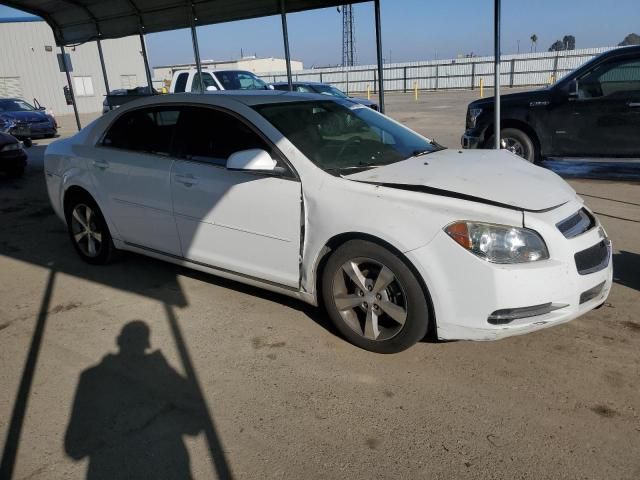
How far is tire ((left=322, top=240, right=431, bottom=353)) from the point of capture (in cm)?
312

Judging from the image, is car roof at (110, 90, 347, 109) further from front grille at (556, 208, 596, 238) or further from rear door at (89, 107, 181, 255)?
front grille at (556, 208, 596, 238)

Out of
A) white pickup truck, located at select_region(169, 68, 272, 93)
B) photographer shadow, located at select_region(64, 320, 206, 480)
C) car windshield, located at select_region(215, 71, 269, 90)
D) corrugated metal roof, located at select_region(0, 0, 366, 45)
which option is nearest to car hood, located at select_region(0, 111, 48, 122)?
white pickup truck, located at select_region(169, 68, 272, 93)

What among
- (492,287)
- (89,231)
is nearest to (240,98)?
(89,231)

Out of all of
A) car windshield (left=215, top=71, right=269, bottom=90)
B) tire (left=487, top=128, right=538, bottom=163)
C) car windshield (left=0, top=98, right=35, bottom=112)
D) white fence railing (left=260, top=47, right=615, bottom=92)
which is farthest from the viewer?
white fence railing (left=260, top=47, right=615, bottom=92)

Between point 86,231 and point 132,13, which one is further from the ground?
point 132,13

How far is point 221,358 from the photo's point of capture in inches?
136

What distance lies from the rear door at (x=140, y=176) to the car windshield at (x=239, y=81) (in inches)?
395

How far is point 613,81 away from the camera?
313 inches

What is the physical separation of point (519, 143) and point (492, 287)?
647cm

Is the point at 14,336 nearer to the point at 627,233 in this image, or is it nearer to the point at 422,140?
the point at 422,140

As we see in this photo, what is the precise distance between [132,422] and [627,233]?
5062mm

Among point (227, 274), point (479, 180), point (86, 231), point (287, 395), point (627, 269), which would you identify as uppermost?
point (479, 180)

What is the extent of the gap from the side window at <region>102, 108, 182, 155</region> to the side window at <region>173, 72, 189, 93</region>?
33.8 feet

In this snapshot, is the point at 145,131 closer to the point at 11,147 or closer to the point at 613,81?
the point at 613,81
